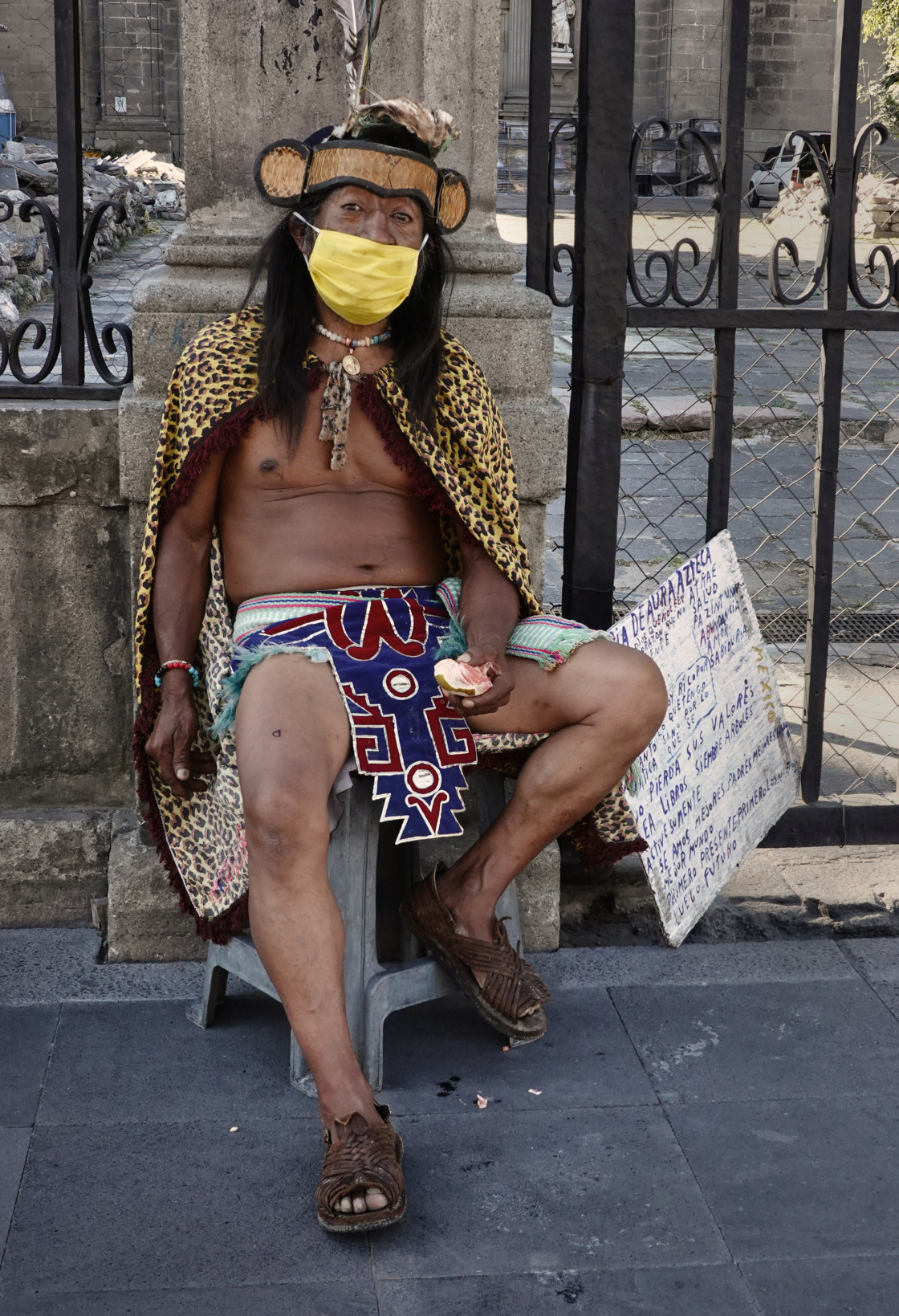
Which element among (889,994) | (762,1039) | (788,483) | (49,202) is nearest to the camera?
(762,1039)

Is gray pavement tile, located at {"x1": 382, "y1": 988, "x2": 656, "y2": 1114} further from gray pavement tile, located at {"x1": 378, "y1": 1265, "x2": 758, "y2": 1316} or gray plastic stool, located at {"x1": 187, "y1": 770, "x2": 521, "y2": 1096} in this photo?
gray pavement tile, located at {"x1": 378, "y1": 1265, "x2": 758, "y2": 1316}

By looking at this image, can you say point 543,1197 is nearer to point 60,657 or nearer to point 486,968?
point 486,968

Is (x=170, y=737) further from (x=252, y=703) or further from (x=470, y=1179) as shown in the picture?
(x=470, y=1179)

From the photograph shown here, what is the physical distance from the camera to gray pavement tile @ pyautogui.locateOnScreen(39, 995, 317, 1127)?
2443 millimetres

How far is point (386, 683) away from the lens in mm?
2480

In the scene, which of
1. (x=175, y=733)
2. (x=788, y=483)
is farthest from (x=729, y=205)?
(x=788, y=483)

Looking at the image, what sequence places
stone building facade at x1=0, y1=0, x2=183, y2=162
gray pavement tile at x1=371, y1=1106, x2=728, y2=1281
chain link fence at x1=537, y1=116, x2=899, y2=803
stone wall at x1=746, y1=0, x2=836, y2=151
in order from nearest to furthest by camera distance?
1. gray pavement tile at x1=371, y1=1106, x2=728, y2=1281
2. chain link fence at x1=537, y1=116, x2=899, y2=803
3. stone building facade at x1=0, y1=0, x2=183, y2=162
4. stone wall at x1=746, y1=0, x2=836, y2=151

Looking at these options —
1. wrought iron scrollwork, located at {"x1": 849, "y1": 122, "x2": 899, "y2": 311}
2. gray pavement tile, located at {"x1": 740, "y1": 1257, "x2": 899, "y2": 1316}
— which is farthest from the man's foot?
wrought iron scrollwork, located at {"x1": 849, "y1": 122, "x2": 899, "y2": 311}

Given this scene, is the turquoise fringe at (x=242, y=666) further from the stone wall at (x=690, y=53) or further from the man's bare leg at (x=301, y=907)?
the stone wall at (x=690, y=53)

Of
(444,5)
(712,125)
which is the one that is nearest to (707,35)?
(712,125)

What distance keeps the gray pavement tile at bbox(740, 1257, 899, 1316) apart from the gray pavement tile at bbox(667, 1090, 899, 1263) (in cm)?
2

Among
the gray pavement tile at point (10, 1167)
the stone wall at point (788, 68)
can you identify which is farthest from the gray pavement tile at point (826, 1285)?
the stone wall at point (788, 68)

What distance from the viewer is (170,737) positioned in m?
2.52

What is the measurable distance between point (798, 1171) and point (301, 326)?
1711 mm
